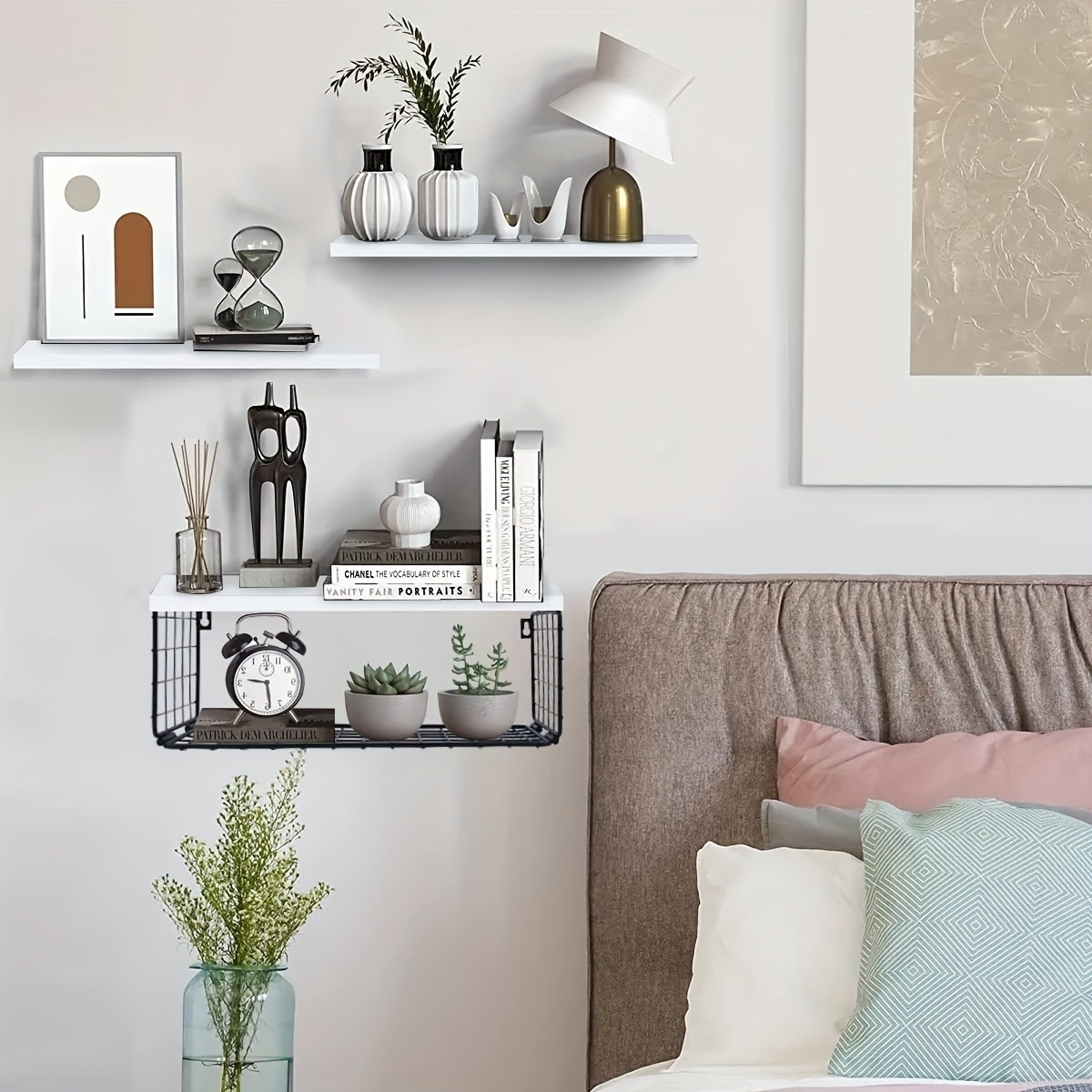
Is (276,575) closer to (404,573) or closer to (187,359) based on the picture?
(404,573)

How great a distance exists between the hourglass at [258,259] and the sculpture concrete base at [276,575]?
366 millimetres

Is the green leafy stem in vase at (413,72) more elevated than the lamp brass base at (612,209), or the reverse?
the green leafy stem in vase at (413,72)

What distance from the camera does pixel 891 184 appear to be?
2078mm

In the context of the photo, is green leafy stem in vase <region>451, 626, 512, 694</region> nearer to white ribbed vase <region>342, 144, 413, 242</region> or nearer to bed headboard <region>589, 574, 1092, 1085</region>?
bed headboard <region>589, 574, 1092, 1085</region>

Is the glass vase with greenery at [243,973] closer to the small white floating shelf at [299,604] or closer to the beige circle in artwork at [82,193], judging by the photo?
the small white floating shelf at [299,604]

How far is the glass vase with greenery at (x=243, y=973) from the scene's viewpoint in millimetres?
1880

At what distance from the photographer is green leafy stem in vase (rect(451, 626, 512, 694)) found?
2.01m

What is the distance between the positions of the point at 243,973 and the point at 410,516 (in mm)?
705

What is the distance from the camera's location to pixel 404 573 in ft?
6.44

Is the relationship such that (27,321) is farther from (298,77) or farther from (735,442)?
(735,442)

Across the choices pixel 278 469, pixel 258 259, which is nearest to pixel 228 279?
pixel 258 259

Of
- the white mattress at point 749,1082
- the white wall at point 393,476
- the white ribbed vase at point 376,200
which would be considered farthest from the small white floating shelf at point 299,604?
the white mattress at point 749,1082

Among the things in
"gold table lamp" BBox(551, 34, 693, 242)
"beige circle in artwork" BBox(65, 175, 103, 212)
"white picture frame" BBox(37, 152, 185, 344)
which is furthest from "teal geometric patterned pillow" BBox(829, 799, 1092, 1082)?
"beige circle in artwork" BBox(65, 175, 103, 212)

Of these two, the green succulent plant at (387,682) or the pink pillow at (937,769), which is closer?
the pink pillow at (937,769)
